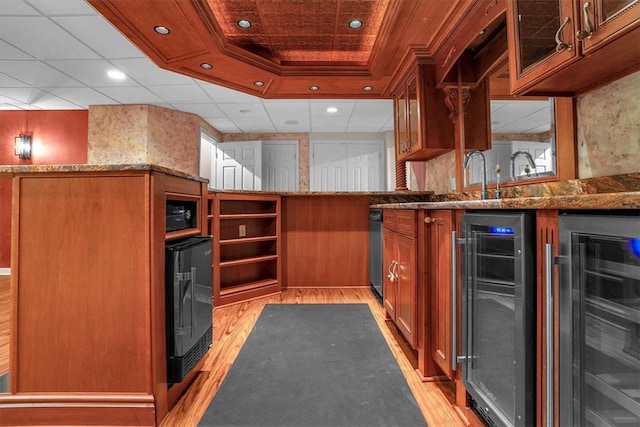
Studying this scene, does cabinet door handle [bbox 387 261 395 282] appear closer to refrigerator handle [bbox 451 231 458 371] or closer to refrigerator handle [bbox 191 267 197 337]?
refrigerator handle [bbox 451 231 458 371]

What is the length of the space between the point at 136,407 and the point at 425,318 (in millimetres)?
1404

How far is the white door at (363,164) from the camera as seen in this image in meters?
6.05

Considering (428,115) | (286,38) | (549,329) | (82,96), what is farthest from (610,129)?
(82,96)

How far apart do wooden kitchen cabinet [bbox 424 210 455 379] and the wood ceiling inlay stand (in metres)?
1.88

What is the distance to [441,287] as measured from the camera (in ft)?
4.77

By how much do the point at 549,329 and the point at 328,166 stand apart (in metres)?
5.44

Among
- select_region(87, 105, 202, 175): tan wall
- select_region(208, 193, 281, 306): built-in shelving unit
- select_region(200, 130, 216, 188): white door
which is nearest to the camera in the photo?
select_region(208, 193, 281, 306): built-in shelving unit

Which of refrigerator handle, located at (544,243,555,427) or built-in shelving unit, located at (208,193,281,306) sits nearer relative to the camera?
refrigerator handle, located at (544,243,555,427)

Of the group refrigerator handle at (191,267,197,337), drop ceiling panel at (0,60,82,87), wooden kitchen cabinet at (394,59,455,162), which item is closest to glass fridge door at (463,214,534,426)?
refrigerator handle at (191,267,197,337)

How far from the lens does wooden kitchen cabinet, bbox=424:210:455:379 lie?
4.42 ft

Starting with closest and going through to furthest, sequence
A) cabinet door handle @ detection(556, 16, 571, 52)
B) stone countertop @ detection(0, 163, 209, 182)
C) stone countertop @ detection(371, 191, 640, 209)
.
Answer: stone countertop @ detection(371, 191, 640, 209) < cabinet door handle @ detection(556, 16, 571, 52) < stone countertop @ detection(0, 163, 209, 182)

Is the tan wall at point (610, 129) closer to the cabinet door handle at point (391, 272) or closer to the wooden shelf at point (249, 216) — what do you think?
the cabinet door handle at point (391, 272)

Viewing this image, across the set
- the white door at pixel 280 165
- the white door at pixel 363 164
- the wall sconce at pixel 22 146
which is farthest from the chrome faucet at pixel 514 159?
the wall sconce at pixel 22 146

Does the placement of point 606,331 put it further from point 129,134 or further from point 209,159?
point 209,159
